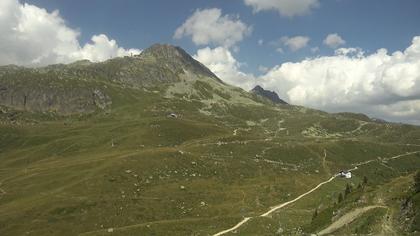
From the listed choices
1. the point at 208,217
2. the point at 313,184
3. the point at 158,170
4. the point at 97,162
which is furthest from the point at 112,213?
the point at 313,184

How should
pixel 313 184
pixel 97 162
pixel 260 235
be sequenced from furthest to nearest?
pixel 97 162
pixel 313 184
pixel 260 235

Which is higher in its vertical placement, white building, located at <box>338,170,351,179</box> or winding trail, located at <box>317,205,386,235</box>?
winding trail, located at <box>317,205,386,235</box>

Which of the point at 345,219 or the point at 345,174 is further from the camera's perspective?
the point at 345,174

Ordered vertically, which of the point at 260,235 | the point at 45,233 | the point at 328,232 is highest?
the point at 328,232

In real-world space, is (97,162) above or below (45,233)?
above

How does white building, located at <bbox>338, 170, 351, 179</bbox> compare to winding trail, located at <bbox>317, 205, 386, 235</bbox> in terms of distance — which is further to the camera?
white building, located at <bbox>338, 170, 351, 179</bbox>

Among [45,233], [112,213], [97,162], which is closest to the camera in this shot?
[45,233]

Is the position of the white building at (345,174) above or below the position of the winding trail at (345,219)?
below

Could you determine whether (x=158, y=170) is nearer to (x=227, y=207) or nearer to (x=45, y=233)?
(x=227, y=207)

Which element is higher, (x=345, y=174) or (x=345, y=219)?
(x=345, y=219)

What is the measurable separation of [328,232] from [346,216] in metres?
4.15

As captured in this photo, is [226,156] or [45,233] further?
[226,156]

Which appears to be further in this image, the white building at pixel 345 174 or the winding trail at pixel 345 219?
the white building at pixel 345 174

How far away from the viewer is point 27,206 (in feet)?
387
